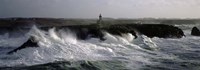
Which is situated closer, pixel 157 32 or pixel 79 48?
pixel 79 48

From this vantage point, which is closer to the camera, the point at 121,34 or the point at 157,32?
the point at 121,34

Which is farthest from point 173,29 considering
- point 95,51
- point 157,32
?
point 95,51

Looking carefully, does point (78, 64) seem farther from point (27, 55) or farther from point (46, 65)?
point (27, 55)

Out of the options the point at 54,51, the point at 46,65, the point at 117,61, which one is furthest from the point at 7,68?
the point at 117,61

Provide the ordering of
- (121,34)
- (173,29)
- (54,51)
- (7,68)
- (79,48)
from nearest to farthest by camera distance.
Result: (7,68) → (54,51) → (79,48) → (121,34) → (173,29)

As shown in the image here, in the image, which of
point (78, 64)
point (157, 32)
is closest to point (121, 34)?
point (157, 32)

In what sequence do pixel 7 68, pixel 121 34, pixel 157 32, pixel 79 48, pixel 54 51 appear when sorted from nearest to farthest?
pixel 7 68
pixel 54 51
pixel 79 48
pixel 121 34
pixel 157 32

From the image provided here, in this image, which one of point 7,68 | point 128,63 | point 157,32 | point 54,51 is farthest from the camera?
point 157,32

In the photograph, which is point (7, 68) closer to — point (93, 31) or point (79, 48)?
point (79, 48)

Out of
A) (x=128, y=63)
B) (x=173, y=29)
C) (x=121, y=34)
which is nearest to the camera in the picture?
(x=128, y=63)
